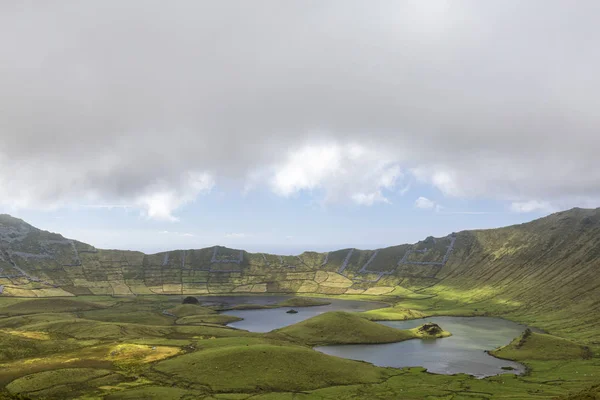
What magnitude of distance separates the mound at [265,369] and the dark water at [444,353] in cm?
1801

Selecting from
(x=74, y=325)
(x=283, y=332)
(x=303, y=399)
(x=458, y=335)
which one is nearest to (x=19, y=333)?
(x=74, y=325)

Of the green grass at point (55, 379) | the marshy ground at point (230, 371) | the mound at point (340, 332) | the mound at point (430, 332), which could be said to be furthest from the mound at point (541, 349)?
the green grass at point (55, 379)

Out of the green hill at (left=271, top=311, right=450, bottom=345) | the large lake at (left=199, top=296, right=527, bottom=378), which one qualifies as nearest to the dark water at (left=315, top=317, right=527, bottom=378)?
the large lake at (left=199, top=296, right=527, bottom=378)

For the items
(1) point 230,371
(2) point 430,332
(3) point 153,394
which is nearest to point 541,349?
(2) point 430,332

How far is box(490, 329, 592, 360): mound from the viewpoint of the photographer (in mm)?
137625

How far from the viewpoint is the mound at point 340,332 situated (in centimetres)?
16188

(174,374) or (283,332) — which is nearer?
(174,374)

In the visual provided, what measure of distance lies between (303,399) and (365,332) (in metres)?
79.1

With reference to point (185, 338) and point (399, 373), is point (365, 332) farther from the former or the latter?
point (185, 338)

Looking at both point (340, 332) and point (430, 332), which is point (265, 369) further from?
point (430, 332)

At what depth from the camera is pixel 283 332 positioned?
6654 inches

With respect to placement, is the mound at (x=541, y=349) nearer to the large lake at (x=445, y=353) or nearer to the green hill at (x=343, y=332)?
the large lake at (x=445, y=353)

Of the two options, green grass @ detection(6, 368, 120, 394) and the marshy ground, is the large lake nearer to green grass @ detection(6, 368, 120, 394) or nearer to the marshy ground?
the marshy ground

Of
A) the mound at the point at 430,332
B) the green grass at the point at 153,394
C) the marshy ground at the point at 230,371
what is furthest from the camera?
the mound at the point at 430,332
